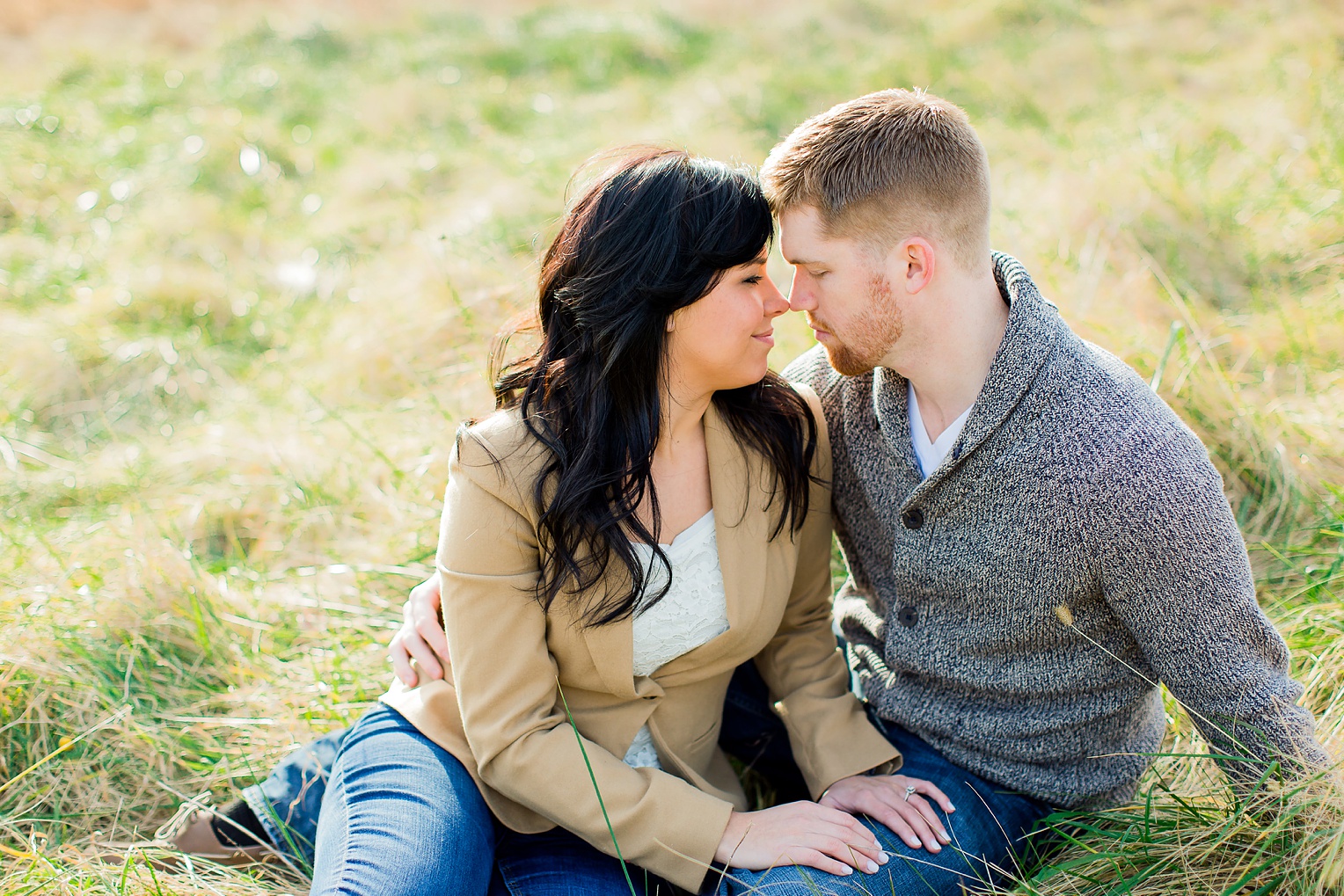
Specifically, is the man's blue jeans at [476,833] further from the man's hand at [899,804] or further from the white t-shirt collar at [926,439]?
the white t-shirt collar at [926,439]

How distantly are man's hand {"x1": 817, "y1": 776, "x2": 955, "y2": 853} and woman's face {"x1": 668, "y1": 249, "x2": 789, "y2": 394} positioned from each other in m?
0.88

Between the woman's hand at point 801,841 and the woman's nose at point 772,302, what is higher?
the woman's nose at point 772,302

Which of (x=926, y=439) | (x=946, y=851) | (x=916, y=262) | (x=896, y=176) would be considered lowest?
(x=946, y=851)

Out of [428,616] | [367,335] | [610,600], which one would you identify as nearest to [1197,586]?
[610,600]

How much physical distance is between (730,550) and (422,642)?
0.71 metres

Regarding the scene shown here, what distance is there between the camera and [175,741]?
255 centimetres

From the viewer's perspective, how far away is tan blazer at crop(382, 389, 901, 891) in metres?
1.88

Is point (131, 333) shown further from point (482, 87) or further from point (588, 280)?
point (482, 87)

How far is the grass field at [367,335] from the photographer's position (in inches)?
96.2

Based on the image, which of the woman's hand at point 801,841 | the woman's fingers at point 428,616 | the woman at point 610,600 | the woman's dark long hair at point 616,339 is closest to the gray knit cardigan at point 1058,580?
the woman at point 610,600

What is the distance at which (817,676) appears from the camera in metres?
2.23

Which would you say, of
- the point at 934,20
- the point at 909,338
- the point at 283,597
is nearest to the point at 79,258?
the point at 283,597

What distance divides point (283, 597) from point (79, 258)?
3.75 m

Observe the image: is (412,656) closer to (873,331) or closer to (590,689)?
(590,689)
